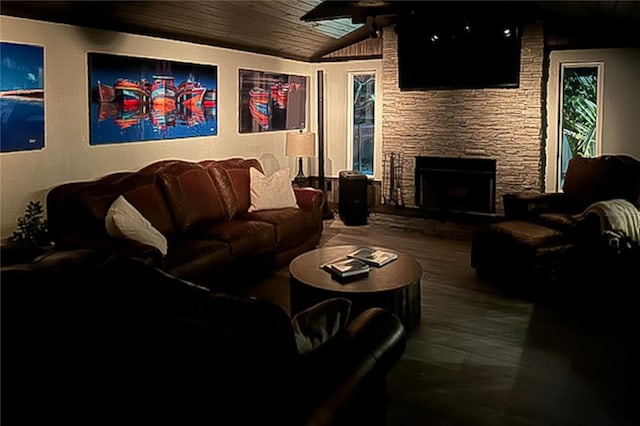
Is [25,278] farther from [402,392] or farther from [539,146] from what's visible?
[539,146]

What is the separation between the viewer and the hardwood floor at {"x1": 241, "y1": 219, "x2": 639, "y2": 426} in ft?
10.2

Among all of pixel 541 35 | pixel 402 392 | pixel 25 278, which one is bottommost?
pixel 402 392

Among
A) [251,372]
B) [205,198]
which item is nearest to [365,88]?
[205,198]

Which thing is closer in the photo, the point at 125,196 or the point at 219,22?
the point at 125,196

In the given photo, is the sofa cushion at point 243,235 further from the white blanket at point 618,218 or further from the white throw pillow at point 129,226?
the white blanket at point 618,218

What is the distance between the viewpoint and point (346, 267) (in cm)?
416

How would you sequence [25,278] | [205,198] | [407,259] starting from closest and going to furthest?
[25,278] < [407,259] < [205,198]

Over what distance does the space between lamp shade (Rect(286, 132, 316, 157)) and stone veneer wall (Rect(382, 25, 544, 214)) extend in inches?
41.7

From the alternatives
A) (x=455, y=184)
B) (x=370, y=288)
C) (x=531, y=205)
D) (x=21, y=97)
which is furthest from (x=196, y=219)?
(x=455, y=184)

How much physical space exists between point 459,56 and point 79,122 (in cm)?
448

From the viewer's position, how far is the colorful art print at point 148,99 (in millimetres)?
5199

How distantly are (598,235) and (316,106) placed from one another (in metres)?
4.95

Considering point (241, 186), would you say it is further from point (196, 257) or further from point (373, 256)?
point (373, 256)

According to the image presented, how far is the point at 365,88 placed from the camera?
338 inches
